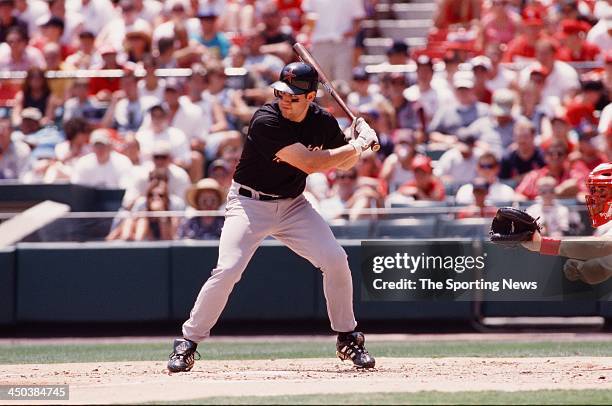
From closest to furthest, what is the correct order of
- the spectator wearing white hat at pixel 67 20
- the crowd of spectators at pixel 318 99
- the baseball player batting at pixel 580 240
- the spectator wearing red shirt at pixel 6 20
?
the baseball player batting at pixel 580 240, the crowd of spectators at pixel 318 99, the spectator wearing white hat at pixel 67 20, the spectator wearing red shirt at pixel 6 20

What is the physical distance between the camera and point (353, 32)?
1470 cm

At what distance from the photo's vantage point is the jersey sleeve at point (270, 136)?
714 cm

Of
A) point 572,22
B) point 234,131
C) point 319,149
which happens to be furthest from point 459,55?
point 319,149

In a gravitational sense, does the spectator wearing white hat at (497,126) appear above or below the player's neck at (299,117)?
below

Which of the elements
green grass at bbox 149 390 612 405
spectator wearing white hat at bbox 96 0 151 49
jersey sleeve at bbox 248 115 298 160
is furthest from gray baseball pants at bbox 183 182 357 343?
spectator wearing white hat at bbox 96 0 151 49

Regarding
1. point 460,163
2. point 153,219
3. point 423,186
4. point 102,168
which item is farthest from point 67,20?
point 423,186

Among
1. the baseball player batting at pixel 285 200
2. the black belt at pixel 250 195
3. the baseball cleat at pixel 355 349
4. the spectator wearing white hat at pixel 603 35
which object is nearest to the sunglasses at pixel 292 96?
the baseball player batting at pixel 285 200

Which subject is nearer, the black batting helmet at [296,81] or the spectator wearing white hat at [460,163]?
the black batting helmet at [296,81]

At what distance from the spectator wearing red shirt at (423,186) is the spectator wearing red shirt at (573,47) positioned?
9.26 ft

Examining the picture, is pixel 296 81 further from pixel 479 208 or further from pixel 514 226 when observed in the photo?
pixel 479 208

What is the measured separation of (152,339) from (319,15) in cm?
524

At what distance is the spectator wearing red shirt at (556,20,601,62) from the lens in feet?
45.0

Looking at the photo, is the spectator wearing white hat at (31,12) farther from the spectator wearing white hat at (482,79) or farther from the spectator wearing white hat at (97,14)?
the spectator wearing white hat at (482,79)

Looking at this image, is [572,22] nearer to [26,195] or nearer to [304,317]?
[304,317]
